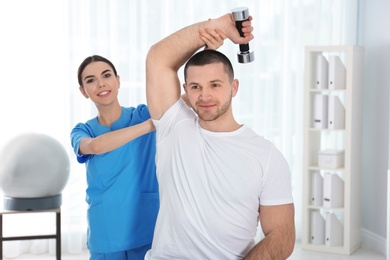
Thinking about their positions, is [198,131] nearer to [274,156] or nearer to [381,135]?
[274,156]

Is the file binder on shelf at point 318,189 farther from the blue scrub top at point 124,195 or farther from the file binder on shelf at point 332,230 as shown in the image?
the blue scrub top at point 124,195

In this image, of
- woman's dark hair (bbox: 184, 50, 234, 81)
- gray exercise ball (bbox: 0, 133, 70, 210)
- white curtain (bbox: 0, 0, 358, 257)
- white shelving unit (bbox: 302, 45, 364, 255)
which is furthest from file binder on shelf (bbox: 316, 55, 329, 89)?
woman's dark hair (bbox: 184, 50, 234, 81)

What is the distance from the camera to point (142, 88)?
182 inches

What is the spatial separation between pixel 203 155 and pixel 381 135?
2869 millimetres

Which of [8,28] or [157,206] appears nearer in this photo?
[157,206]

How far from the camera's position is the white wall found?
4.57m

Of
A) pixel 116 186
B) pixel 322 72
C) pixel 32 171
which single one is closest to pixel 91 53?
pixel 32 171

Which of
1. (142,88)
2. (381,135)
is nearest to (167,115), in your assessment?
(142,88)

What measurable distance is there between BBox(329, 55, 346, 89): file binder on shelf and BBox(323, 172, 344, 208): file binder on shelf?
0.62 meters

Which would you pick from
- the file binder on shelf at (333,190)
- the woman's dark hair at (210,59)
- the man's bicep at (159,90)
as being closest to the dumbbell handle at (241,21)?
the woman's dark hair at (210,59)

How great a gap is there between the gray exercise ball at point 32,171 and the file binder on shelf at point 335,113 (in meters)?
1.97

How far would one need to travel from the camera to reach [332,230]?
457 cm

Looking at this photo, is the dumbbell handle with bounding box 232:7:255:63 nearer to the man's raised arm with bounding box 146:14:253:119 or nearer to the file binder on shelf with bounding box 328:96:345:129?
the man's raised arm with bounding box 146:14:253:119

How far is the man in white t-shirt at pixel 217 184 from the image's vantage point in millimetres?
2041
